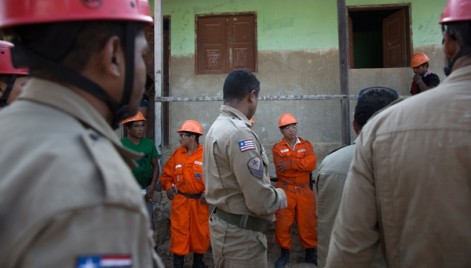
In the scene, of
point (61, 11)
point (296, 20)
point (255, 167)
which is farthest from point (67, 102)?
point (296, 20)

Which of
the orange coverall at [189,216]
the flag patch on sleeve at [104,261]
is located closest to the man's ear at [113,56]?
the flag patch on sleeve at [104,261]

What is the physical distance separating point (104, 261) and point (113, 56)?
0.58 meters

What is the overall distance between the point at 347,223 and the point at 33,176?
4.63 feet

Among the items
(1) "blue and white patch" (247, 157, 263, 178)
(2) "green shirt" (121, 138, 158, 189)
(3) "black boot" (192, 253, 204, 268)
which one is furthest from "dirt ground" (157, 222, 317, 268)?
(1) "blue and white patch" (247, 157, 263, 178)

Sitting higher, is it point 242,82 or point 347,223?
point 242,82

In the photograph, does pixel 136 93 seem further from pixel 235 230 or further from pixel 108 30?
pixel 235 230

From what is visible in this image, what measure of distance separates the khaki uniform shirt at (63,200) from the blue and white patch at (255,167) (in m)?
2.16

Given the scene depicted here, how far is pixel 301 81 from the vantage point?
26.3ft

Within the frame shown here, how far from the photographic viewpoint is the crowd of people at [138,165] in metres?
0.90

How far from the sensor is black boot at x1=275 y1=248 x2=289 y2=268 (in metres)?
6.21

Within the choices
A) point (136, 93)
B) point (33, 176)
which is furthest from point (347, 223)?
point (33, 176)

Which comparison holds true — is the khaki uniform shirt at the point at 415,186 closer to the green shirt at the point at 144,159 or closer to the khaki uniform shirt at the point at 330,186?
the khaki uniform shirt at the point at 330,186

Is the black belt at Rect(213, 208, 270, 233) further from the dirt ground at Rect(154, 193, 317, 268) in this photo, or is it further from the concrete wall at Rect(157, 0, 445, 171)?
the concrete wall at Rect(157, 0, 445, 171)

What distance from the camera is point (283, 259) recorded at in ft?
20.6
